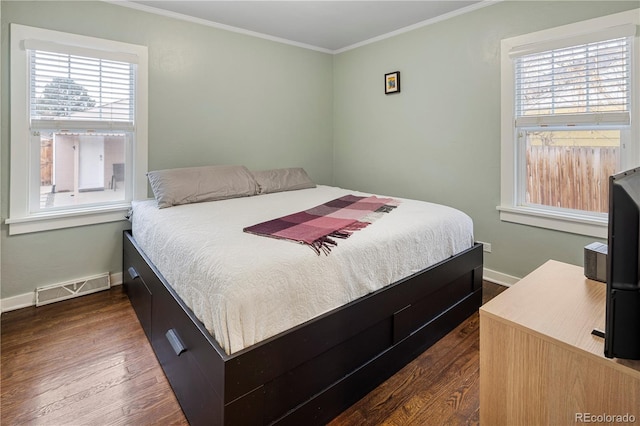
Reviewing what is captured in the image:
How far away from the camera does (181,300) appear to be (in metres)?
1.58

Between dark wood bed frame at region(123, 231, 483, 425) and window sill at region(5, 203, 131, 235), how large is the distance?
0.93 meters

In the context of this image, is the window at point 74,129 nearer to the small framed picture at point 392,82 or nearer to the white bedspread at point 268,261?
the white bedspread at point 268,261

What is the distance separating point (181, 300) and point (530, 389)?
139 cm

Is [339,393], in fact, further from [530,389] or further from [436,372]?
[530,389]

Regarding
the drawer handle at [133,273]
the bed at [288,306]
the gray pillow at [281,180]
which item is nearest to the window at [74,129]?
the drawer handle at [133,273]

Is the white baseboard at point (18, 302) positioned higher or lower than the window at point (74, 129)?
lower

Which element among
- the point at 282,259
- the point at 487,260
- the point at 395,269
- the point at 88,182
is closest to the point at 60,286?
the point at 88,182

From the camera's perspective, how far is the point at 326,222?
2.03 meters

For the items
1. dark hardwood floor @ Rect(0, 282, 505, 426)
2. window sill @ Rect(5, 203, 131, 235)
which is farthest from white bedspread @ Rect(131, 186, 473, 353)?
window sill @ Rect(5, 203, 131, 235)

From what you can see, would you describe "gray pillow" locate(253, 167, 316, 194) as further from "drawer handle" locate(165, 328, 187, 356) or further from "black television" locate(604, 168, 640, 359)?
"black television" locate(604, 168, 640, 359)

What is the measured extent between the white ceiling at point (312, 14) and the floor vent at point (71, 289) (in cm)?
231

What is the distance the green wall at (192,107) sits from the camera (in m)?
2.57

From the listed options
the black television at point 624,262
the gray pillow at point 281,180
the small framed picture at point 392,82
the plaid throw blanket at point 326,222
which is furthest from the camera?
the small framed picture at point 392,82

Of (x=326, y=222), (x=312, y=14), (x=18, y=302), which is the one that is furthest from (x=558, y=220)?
(x=18, y=302)
